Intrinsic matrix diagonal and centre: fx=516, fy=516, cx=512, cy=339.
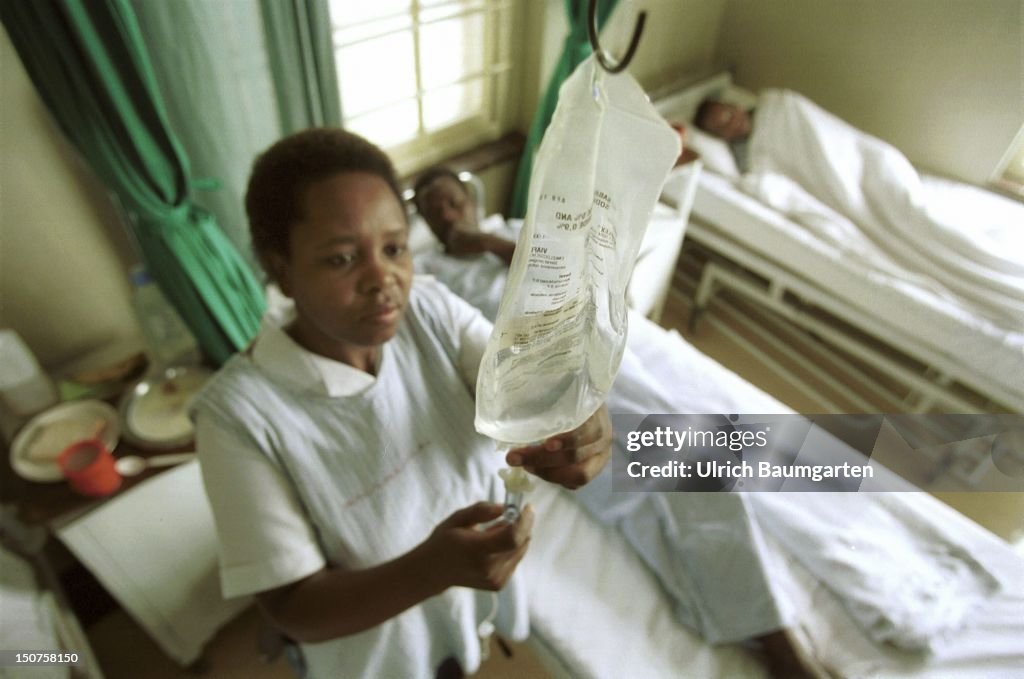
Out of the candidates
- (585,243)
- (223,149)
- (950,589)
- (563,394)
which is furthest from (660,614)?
(223,149)

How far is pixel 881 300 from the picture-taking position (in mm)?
1396

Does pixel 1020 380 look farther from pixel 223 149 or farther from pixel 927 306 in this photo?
pixel 223 149

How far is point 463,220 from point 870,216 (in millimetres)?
1116

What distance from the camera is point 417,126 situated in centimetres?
178

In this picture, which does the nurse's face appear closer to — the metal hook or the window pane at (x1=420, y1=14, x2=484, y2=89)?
the metal hook

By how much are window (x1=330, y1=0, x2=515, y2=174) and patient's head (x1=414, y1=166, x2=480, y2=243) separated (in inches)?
12.0

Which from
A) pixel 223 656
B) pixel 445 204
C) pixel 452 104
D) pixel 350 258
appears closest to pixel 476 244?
pixel 445 204

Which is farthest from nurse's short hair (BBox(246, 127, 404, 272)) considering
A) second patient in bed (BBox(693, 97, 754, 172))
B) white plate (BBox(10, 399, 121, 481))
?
second patient in bed (BBox(693, 97, 754, 172))

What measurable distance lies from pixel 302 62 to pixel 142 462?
0.95 m

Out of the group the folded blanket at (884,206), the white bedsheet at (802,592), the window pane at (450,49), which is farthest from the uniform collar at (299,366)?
the window pane at (450,49)

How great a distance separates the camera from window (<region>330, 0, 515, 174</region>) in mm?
1481

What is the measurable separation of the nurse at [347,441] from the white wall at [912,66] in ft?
3.57

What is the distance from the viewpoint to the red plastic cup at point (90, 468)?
977 mm
